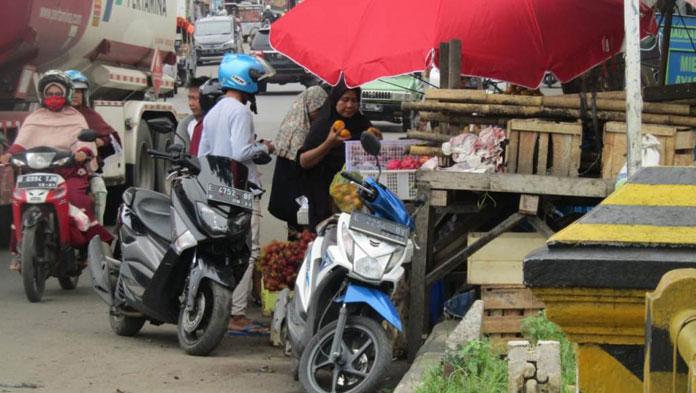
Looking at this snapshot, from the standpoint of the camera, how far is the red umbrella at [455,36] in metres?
8.00

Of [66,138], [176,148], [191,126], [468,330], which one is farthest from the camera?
[191,126]

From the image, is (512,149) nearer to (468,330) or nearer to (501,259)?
(501,259)

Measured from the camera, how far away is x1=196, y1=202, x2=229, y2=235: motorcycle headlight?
24.6 feet

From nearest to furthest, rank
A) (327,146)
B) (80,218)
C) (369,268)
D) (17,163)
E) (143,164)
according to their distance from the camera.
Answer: (369,268), (327,146), (17,163), (80,218), (143,164)

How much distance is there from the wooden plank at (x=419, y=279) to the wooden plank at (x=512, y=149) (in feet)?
1.83

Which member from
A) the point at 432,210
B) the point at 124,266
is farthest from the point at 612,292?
the point at 124,266

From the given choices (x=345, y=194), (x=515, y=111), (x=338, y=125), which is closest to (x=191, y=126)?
(x=338, y=125)

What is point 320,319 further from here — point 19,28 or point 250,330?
point 19,28

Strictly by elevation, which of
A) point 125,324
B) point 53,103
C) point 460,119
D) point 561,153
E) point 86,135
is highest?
point 53,103

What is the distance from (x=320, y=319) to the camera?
21.8 ft

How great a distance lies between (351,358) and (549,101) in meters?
2.49

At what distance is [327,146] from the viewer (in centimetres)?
859

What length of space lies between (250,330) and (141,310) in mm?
944

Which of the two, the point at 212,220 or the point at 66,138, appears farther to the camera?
the point at 66,138
